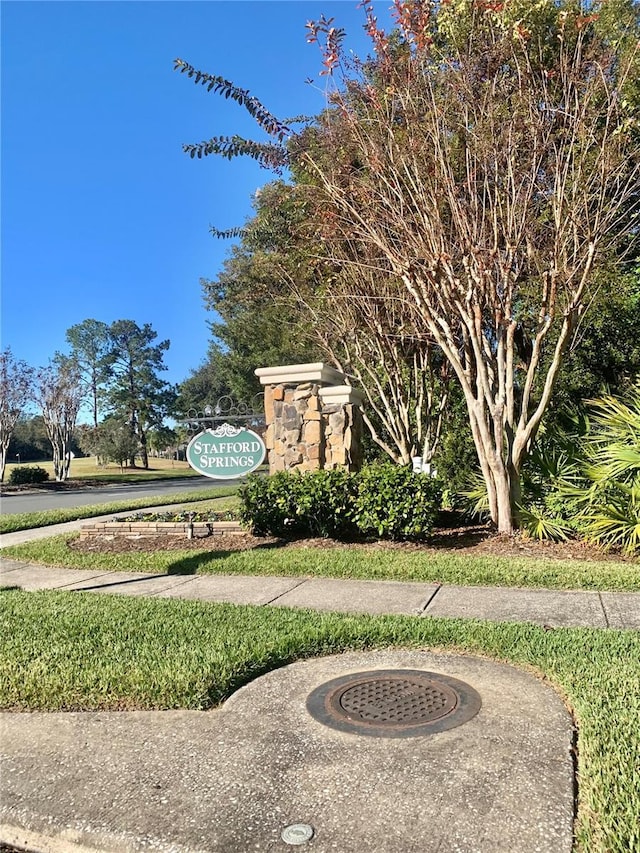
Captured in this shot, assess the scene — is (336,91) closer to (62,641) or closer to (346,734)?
(62,641)

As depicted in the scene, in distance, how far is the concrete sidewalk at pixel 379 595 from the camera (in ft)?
17.6

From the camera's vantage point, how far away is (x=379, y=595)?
620 cm

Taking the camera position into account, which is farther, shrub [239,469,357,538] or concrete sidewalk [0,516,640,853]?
shrub [239,469,357,538]

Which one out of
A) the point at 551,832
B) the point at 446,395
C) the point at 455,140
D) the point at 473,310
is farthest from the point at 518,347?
the point at 551,832

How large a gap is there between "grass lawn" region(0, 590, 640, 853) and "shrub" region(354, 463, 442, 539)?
2.73 meters

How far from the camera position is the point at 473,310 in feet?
27.7

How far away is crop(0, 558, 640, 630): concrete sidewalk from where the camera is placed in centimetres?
535

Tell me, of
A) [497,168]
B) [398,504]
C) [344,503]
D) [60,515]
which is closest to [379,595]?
[398,504]

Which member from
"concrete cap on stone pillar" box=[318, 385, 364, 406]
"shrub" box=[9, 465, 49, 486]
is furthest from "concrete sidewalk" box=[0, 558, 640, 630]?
"shrub" box=[9, 465, 49, 486]

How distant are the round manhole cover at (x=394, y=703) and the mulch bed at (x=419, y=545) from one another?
12.9 ft

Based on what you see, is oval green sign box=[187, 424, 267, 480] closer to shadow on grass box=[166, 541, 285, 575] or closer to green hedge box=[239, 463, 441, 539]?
green hedge box=[239, 463, 441, 539]

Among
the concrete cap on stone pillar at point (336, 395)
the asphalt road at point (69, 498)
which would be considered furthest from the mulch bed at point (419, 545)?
the asphalt road at point (69, 498)

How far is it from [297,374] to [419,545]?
10.1 ft

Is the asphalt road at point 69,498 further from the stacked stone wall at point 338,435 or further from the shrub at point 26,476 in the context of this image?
the stacked stone wall at point 338,435
